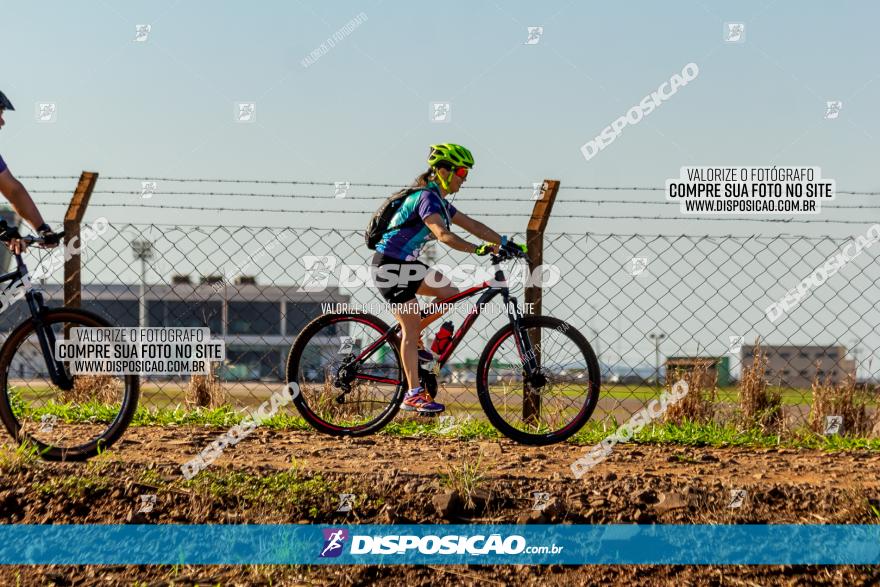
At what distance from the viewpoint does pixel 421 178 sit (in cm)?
582

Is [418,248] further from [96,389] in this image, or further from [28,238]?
[96,389]

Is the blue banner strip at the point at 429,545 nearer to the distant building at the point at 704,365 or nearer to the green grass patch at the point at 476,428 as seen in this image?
the green grass patch at the point at 476,428

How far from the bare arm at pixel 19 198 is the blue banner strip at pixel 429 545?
1.77m

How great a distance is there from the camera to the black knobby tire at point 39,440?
5215 millimetres

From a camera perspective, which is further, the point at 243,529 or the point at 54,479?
the point at 54,479

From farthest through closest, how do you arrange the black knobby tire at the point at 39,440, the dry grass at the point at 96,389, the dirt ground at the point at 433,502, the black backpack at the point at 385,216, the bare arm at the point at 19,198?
1. the dry grass at the point at 96,389
2. the black backpack at the point at 385,216
3. the black knobby tire at the point at 39,440
4. the bare arm at the point at 19,198
5. the dirt ground at the point at 433,502

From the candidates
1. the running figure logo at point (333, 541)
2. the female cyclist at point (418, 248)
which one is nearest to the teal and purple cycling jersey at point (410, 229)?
the female cyclist at point (418, 248)

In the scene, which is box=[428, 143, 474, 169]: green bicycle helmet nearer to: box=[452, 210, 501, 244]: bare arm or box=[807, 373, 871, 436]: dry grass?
box=[452, 210, 501, 244]: bare arm

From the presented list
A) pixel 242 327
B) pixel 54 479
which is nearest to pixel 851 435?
pixel 54 479

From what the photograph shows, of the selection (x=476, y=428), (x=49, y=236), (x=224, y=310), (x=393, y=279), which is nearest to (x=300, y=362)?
(x=393, y=279)

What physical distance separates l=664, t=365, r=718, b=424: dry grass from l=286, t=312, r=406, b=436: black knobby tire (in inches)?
95.1

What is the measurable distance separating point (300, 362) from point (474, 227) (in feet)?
5.40

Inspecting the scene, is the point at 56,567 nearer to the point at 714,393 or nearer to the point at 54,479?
the point at 54,479

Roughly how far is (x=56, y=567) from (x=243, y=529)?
0.88 metres
